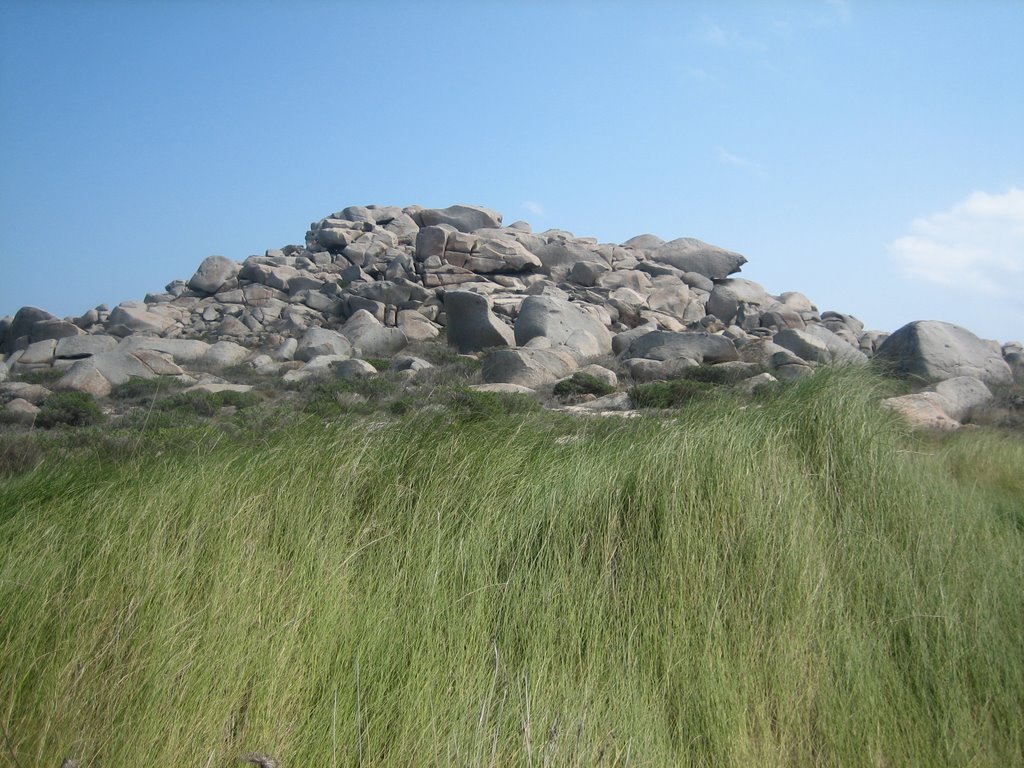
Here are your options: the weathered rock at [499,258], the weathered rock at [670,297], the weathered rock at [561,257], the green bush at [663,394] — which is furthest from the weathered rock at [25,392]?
the weathered rock at [670,297]

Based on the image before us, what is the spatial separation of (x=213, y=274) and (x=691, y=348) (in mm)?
24499

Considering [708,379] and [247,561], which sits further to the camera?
[708,379]

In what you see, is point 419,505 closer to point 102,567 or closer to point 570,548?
point 570,548

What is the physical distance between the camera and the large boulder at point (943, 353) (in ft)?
61.2

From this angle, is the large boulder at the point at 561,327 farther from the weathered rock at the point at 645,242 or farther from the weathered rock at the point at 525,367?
the weathered rock at the point at 645,242

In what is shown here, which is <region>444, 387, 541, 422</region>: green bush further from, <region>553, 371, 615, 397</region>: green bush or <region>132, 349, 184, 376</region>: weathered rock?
<region>132, 349, 184, 376</region>: weathered rock

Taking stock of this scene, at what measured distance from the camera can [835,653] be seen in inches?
151

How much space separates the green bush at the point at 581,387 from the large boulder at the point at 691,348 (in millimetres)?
3851

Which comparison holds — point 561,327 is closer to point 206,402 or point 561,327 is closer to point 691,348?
point 691,348

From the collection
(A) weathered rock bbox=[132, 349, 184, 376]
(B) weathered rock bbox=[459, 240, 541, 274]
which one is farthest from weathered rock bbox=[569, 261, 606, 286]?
(A) weathered rock bbox=[132, 349, 184, 376]

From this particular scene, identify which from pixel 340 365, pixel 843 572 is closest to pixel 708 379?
pixel 340 365

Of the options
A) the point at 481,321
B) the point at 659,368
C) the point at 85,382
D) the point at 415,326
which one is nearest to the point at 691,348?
the point at 659,368

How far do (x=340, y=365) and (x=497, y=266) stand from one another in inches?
567

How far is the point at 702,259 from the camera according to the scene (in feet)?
125
